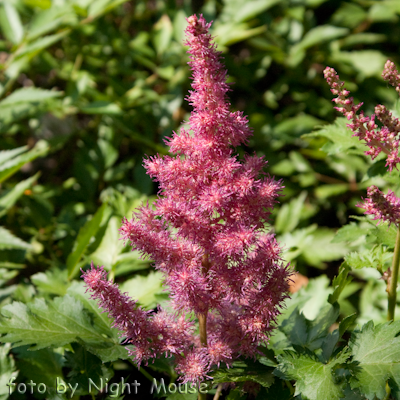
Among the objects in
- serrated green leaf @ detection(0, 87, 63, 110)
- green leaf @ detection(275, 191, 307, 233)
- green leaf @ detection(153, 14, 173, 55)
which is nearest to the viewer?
serrated green leaf @ detection(0, 87, 63, 110)

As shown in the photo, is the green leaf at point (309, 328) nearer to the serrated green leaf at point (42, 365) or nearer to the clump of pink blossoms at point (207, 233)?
the clump of pink blossoms at point (207, 233)

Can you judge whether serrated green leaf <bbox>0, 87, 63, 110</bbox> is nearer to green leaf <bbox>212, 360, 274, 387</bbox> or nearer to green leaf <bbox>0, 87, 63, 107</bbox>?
green leaf <bbox>0, 87, 63, 107</bbox>

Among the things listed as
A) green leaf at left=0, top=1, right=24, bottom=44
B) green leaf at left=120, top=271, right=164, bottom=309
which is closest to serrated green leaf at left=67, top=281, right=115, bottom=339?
green leaf at left=120, top=271, right=164, bottom=309

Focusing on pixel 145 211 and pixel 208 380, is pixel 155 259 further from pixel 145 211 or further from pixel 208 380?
pixel 208 380

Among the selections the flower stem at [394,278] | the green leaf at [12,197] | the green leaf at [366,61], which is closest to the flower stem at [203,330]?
the flower stem at [394,278]

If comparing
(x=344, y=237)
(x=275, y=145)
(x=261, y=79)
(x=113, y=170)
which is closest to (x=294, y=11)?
(x=261, y=79)

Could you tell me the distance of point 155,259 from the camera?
1093mm

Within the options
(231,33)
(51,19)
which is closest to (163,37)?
(231,33)

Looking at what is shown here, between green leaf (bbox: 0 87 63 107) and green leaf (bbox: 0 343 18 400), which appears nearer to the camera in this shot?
green leaf (bbox: 0 343 18 400)

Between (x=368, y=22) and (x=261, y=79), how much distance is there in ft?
2.68

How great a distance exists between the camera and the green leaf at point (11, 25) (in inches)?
96.5

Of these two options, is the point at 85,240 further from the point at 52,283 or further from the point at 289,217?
the point at 289,217

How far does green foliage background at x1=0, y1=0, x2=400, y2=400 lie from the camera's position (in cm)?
128

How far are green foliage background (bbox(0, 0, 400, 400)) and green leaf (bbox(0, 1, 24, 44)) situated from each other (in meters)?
0.01
